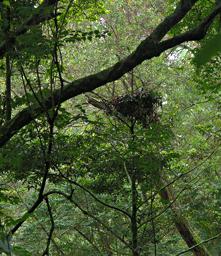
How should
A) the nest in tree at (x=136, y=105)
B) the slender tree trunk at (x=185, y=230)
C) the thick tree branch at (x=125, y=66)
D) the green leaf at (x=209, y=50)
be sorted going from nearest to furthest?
the green leaf at (x=209, y=50), the thick tree branch at (x=125, y=66), the nest in tree at (x=136, y=105), the slender tree trunk at (x=185, y=230)

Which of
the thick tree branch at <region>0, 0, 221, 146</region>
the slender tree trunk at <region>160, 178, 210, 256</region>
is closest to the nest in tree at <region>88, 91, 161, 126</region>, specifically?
the slender tree trunk at <region>160, 178, 210, 256</region>

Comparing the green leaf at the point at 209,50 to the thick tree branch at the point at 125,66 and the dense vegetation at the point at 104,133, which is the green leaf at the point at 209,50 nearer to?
the dense vegetation at the point at 104,133

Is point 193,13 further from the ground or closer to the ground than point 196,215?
further from the ground

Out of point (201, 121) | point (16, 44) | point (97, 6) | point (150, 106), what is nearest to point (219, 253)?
point (150, 106)

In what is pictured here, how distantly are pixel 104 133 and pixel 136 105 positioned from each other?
1.66 metres

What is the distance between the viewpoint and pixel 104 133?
149 inches

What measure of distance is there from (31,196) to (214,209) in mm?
2998

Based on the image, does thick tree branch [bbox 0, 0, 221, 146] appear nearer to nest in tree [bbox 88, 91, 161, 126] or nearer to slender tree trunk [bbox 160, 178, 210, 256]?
nest in tree [bbox 88, 91, 161, 126]

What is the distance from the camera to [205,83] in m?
5.04

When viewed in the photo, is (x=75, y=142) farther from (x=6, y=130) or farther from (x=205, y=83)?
(x=205, y=83)

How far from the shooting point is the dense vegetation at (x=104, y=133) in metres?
2.82

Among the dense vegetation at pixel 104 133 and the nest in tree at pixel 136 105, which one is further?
the nest in tree at pixel 136 105

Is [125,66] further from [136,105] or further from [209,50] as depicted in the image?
[209,50]

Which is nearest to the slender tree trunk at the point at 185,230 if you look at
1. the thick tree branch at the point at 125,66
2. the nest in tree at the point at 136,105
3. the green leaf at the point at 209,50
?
the nest in tree at the point at 136,105
